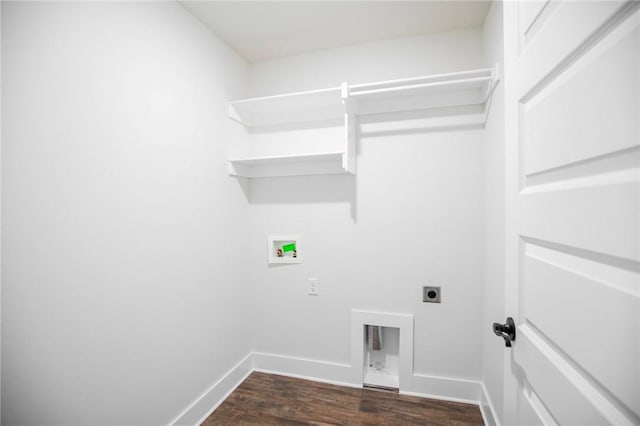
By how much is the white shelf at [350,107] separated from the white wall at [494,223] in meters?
0.16

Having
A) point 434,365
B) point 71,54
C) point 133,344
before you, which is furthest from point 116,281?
point 434,365

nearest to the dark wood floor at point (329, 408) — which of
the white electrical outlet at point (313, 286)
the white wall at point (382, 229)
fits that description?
the white wall at point (382, 229)

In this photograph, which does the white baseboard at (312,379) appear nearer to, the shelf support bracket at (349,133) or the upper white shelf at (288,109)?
the shelf support bracket at (349,133)

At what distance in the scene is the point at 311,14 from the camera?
5.60 feet

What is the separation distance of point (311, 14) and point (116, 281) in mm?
1825

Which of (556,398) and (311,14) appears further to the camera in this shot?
(311,14)

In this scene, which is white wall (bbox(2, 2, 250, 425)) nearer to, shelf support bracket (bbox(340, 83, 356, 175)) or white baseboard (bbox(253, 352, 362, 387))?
white baseboard (bbox(253, 352, 362, 387))

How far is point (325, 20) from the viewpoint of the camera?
1763 mm

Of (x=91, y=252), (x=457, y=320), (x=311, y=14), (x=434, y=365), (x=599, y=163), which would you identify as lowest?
(x=434, y=365)

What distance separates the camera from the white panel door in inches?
18.6

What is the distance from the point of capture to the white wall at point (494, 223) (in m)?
1.47

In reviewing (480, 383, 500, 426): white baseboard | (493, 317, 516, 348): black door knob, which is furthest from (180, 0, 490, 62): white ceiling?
(480, 383, 500, 426): white baseboard

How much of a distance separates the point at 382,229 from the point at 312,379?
4.18 ft

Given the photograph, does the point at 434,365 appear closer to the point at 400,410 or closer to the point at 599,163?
the point at 400,410
